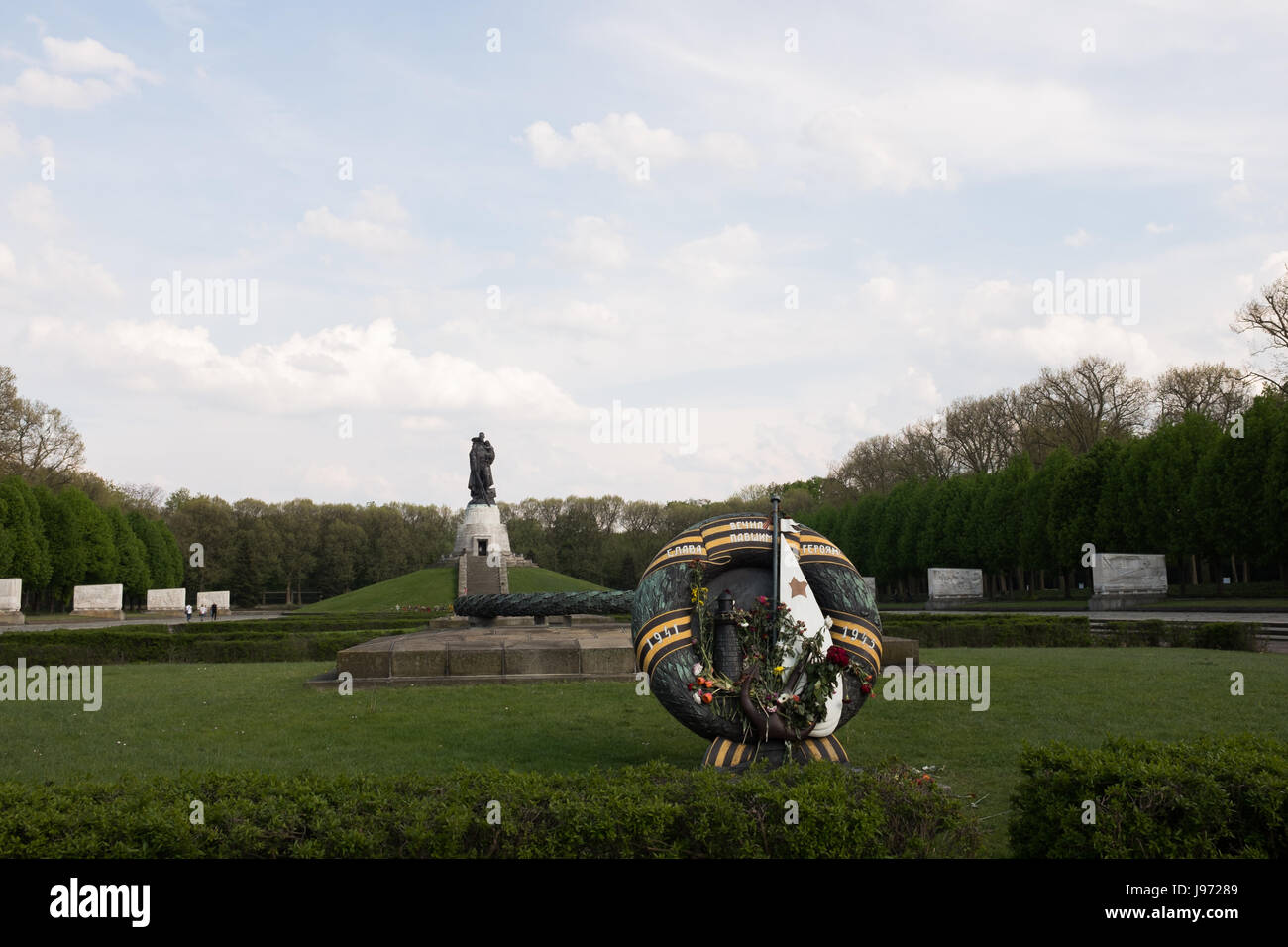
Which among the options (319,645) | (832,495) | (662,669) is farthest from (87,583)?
(662,669)

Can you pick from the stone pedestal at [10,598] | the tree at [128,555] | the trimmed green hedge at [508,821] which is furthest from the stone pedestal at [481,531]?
the trimmed green hedge at [508,821]

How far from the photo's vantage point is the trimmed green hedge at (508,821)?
4.67m

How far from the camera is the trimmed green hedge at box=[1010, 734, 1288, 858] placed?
4.72 metres

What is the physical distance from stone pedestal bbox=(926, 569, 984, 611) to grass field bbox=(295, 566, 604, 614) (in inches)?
728

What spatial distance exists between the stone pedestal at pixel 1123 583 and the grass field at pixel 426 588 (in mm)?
26060

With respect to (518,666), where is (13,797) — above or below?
above

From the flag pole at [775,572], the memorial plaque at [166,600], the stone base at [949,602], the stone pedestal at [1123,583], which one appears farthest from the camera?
the memorial plaque at [166,600]

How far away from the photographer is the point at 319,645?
21484 millimetres

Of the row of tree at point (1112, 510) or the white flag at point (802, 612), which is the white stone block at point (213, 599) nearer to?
the row of tree at point (1112, 510)

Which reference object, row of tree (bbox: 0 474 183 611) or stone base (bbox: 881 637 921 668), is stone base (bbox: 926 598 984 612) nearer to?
stone base (bbox: 881 637 921 668)

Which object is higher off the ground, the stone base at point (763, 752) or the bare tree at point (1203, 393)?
the bare tree at point (1203, 393)
